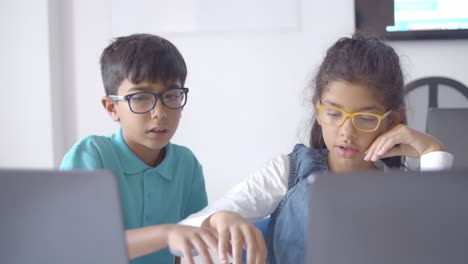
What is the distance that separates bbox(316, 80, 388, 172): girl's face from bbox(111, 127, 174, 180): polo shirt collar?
47cm

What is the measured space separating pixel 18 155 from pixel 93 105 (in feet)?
1.69

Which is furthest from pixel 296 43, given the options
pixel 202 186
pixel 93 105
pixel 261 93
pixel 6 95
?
pixel 6 95

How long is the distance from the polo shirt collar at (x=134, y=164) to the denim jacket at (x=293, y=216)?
0.37 metres

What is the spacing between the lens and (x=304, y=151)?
44.5 inches

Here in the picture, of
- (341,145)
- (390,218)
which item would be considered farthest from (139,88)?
(390,218)

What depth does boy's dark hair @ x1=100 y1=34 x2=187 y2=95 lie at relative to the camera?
122 centimetres

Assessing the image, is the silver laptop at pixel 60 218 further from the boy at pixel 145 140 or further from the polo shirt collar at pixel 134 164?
the polo shirt collar at pixel 134 164

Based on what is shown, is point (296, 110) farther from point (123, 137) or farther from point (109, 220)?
point (109, 220)

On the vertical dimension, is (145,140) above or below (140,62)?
below

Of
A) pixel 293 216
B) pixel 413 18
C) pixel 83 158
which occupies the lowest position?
pixel 293 216

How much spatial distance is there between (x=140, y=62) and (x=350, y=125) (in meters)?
0.56

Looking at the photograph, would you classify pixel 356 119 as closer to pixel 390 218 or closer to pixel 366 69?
pixel 366 69

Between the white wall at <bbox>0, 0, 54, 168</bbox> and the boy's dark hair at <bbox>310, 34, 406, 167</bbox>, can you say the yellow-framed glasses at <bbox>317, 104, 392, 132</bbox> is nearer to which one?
the boy's dark hair at <bbox>310, 34, 406, 167</bbox>

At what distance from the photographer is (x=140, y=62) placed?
1.23m
